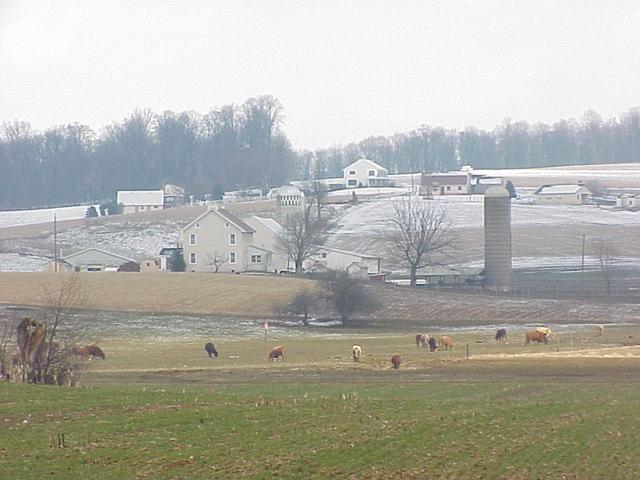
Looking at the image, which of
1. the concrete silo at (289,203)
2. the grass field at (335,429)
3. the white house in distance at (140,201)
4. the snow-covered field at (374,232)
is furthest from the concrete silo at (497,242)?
the white house in distance at (140,201)

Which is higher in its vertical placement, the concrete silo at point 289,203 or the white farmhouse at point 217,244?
the concrete silo at point 289,203

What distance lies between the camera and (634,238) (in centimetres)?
10475

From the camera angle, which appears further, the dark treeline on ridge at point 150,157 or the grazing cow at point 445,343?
the dark treeline on ridge at point 150,157

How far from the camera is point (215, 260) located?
3780 inches

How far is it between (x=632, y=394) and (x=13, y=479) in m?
15.8

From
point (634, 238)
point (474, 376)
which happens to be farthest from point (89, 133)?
point (474, 376)

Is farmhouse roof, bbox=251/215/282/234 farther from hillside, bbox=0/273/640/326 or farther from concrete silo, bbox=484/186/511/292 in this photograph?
hillside, bbox=0/273/640/326

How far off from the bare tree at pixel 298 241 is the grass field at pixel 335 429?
210ft

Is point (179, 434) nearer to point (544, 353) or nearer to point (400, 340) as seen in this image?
point (544, 353)

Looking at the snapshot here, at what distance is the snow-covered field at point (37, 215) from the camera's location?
143 meters

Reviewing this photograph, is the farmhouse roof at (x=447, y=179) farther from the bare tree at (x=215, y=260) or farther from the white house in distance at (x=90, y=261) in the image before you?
the white house in distance at (x=90, y=261)

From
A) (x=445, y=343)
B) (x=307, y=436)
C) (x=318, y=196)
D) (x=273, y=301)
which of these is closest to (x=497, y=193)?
(x=273, y=301)

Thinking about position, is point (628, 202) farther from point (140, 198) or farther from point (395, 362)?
point (395, 362)

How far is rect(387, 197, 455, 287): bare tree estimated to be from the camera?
92438 mm
